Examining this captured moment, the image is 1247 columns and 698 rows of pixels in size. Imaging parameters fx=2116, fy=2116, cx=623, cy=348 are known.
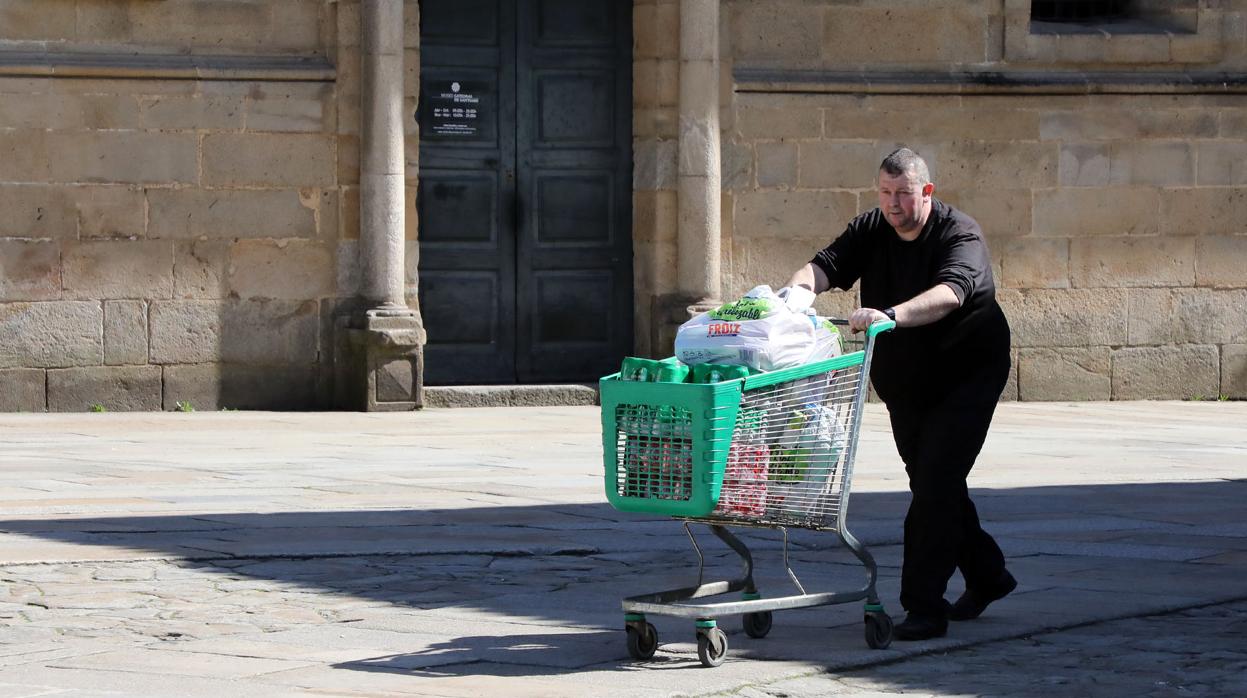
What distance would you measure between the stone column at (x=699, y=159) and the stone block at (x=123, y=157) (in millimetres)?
3410

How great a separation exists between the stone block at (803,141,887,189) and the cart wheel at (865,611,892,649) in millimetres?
9441

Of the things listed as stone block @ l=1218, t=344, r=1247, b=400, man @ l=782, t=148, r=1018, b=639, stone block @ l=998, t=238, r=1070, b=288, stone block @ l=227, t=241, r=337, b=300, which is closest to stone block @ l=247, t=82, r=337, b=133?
stone block @ l=227, t=241, r=337, b=300

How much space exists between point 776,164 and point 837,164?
0.46m

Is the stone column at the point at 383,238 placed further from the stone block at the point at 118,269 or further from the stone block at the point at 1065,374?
the stone block at the point at 1065,374

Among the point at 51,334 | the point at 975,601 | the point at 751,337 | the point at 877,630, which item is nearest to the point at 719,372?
the point at 751,337

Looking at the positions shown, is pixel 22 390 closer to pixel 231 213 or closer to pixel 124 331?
pixel 124 331

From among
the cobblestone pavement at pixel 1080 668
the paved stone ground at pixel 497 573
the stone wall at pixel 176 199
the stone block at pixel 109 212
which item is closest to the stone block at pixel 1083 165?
the paved stone ground at pixel 497 573

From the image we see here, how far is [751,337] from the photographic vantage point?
18.7 ft

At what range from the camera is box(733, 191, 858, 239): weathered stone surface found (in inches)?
600

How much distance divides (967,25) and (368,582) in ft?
31.2

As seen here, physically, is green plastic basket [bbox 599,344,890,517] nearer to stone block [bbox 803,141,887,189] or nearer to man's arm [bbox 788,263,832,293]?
man's arm [bbox 788,263,832,293]

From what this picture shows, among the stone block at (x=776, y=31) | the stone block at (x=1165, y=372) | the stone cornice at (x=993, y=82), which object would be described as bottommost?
the stone block at (x=1165, y=372)

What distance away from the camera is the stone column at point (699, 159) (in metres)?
14.9

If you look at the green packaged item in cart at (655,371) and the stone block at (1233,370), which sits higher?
the green packaged item in cart at (655,371)
